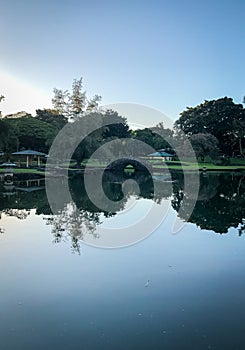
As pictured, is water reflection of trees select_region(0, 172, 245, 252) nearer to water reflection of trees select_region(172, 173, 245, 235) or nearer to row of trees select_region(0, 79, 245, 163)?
water reflection of trees select_region(172, 173, 245, 235)

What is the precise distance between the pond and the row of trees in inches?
774

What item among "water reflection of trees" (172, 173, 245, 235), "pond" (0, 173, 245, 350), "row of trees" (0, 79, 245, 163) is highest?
"row of trees" (0, 79, 245, 163)

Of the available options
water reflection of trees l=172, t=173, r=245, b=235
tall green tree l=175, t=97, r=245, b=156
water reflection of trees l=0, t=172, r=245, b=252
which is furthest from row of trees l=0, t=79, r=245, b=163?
water reflection of trees l=172, t=173, r=245, b=235

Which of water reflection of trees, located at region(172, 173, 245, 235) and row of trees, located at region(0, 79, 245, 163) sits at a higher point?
row of trees, located at region(0, 79, 245, 163)

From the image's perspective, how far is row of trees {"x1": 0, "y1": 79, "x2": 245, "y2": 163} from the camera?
29500 millimetres

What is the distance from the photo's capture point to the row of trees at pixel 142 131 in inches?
1161

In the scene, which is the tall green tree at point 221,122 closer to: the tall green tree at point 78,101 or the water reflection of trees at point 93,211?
the tall green tree at point 78,101

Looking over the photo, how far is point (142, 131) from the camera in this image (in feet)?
165

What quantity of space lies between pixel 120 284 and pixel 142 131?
1852 inches

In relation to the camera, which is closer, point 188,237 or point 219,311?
point 219,311

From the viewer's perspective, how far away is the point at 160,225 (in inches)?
295
